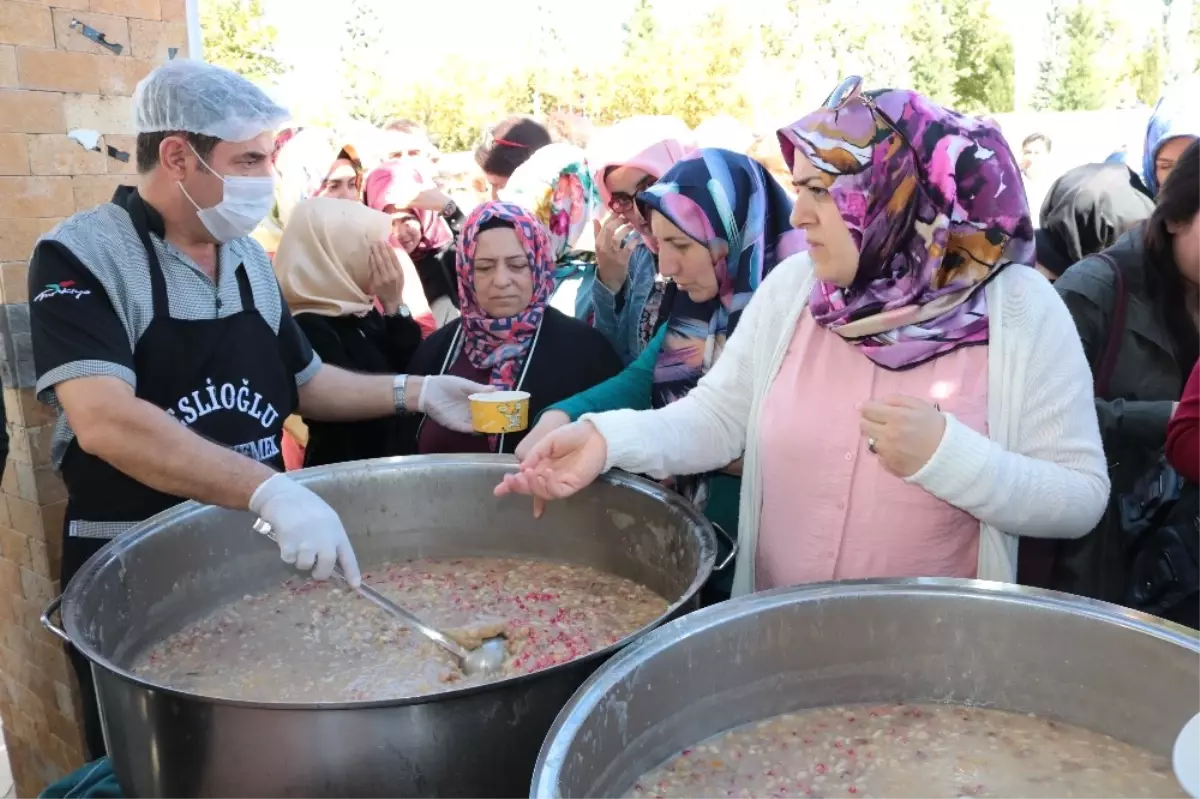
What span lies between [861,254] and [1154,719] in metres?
0.80

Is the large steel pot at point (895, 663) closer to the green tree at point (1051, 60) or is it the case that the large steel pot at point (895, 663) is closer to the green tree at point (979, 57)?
the green tree at point (979, 57)

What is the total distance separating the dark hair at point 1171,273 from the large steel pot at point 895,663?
126cm

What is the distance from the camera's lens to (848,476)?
154 cm

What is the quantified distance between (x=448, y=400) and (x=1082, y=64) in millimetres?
43844

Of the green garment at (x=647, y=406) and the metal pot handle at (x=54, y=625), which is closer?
the metal pot handle at (x=54, y=625)

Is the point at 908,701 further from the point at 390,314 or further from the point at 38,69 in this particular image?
the point at 38,69


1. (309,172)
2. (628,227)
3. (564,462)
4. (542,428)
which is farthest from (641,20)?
(564,462)

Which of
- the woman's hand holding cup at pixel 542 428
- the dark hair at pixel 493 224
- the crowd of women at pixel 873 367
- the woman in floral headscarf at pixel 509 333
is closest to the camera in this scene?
the crowd of women at pixel 873 367

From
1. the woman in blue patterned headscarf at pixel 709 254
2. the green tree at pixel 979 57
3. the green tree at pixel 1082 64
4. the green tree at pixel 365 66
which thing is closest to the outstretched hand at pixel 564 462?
the woman in blue patterned headscarf at pixel 709 254

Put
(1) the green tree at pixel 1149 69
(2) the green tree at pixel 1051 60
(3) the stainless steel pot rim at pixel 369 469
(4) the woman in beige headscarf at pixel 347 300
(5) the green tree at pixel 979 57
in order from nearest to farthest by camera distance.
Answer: (3) the stainless steel pot rim at pixel 369 469, (4) the woman in beige headscarf at pixel 347 300, (1) the green tree at pixel 1149 69, (5) the green tree at pixel 979 57, (2) the green tree at pixel 1051 60

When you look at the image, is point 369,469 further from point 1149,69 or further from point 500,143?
point 1149,69

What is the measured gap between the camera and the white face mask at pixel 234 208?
2.11 m

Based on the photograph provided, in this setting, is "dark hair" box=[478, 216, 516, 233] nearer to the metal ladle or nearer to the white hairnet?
the white hairnet

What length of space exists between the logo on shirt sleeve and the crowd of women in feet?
3.10
